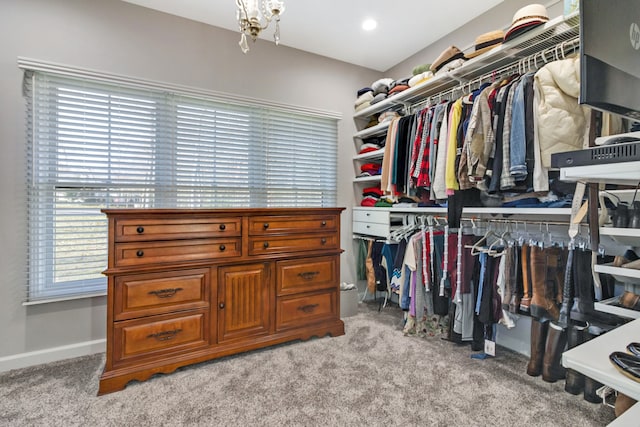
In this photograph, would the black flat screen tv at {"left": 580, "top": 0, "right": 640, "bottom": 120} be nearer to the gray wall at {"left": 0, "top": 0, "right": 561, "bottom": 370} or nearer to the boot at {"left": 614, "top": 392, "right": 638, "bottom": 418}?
the boot at {"left": 614, "top": 392, "right": 638, "bottom": 418}

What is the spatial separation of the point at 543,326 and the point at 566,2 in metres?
1.80

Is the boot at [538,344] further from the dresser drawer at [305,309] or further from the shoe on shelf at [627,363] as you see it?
the shoe on shelf at [627,363]

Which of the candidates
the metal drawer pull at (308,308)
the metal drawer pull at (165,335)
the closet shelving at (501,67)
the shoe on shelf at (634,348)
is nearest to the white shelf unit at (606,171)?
the shoe on shelf at (634,348)

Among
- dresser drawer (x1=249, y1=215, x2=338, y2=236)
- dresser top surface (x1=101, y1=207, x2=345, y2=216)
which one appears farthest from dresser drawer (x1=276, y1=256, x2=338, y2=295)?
dresser top surface (x1=101, y1=207, x2=345, y2=216)

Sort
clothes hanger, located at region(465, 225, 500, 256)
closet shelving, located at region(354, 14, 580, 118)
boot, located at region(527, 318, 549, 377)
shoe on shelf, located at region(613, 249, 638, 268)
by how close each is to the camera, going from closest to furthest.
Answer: shoe on shelf, located at region(613, 249, 638, 268), closet shelving, located at region(354, 14, 580, 118), boot, located at region(527, 318, 549, 377), clothes hanger, located at region(465, 225, 500, 256)

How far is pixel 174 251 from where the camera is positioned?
186 centimetres

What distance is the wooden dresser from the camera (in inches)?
67.9

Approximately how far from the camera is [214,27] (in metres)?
2.59

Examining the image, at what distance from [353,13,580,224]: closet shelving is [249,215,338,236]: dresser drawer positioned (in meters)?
0.79

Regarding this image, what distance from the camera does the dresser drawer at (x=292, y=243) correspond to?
6.99 ft

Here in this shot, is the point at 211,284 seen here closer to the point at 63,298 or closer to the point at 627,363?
the point at 63,298

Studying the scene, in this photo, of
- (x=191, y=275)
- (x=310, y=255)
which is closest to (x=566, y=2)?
(x=310, y=255)

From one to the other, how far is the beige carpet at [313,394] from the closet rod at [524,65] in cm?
191

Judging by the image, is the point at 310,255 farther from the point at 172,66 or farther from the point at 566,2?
the point at 566,2
